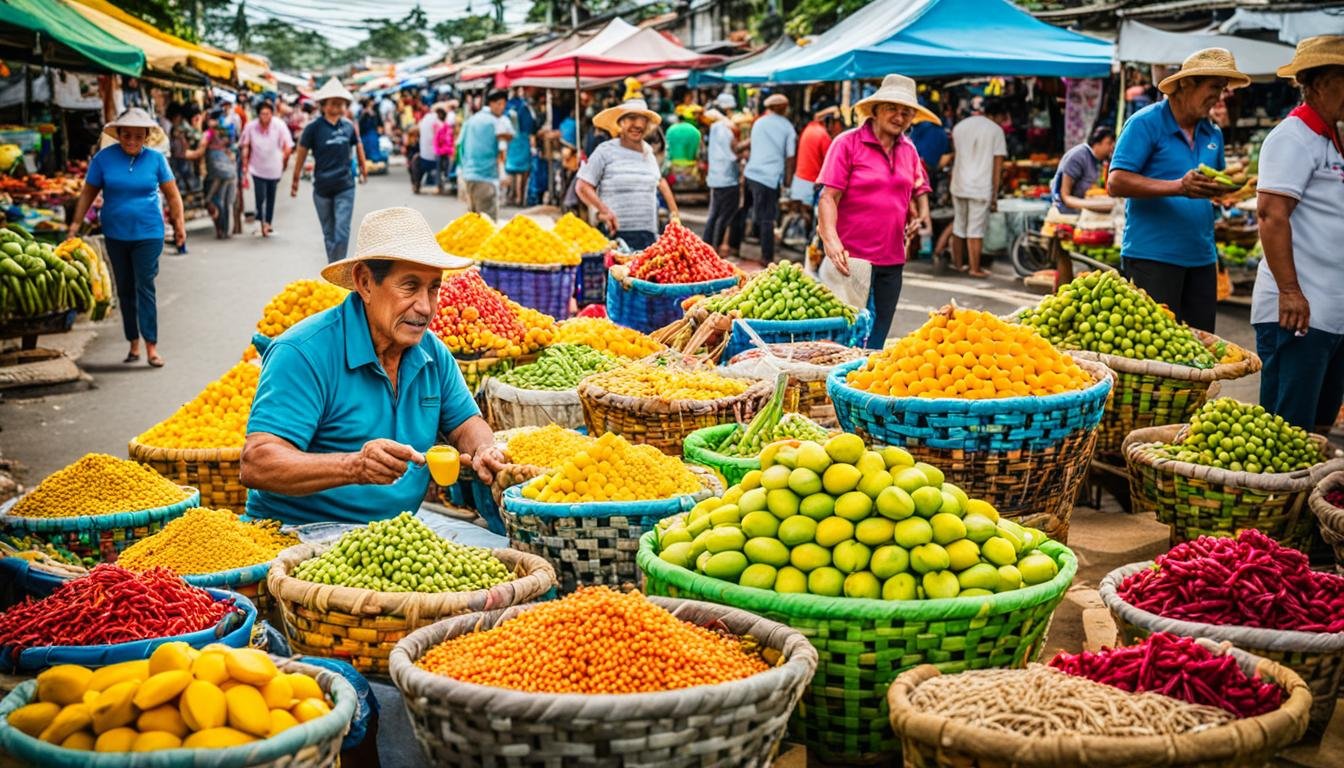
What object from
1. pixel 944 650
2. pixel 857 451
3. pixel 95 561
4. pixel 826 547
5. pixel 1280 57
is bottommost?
pixel 95 561

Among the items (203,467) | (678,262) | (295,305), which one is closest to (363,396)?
(203,467)

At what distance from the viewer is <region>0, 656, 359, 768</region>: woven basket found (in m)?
2.07

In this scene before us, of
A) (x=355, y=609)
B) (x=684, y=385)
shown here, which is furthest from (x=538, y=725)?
(x=684, y=385)

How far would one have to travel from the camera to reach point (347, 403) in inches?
149

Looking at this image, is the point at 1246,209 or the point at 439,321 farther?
the point at 1246,209

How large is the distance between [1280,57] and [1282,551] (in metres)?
10.1

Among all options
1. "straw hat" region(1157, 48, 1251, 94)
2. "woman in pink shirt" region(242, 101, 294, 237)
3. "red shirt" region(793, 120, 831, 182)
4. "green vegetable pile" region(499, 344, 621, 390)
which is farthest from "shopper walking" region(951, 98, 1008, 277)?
"woman in pink shirt" region(242, 101, 294, 237)

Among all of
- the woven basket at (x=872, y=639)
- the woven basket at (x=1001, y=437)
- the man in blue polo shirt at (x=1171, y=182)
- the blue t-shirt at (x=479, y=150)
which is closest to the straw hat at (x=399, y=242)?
the woven basket at (x=872, y=639)

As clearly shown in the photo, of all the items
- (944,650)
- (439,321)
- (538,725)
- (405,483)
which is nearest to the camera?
(538,725)

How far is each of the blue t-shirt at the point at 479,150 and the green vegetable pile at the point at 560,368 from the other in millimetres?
11777

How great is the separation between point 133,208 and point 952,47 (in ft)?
26.7

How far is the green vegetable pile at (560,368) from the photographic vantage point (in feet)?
19.5

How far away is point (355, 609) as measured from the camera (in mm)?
2941

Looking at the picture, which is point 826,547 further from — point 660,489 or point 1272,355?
point 1272,355
